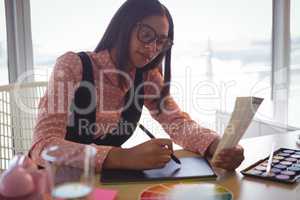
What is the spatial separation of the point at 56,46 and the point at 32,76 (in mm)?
198

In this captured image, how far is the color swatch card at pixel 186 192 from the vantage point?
2.91 ft

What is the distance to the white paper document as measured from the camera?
101 cm

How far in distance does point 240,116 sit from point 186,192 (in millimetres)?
262

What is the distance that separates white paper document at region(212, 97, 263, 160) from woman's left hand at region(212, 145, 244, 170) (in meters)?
0.03

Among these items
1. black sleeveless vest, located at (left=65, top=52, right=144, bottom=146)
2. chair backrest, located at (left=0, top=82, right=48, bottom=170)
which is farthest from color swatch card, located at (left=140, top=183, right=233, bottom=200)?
chair backrest, located at (left=0, top=82, right=48, bottom=170)

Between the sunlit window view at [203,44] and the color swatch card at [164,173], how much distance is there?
107cm

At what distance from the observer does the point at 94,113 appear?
1.32 metres

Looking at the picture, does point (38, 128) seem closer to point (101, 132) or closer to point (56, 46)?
point (101, 132)

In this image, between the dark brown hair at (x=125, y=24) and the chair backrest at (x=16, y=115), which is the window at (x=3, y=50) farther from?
the dark brown hair at (x=125, y=24)

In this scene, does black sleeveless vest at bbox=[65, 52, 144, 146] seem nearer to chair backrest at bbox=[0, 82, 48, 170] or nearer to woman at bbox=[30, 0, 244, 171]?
woman at bbox=[30, 0, 244, 171]

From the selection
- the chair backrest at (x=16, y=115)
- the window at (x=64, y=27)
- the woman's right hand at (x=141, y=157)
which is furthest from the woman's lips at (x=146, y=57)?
the window at (x=64, y=27)

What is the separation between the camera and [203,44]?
2201 mm

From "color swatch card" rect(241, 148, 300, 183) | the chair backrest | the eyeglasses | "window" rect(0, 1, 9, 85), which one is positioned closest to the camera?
"color swatch card" rect(241, 148, 300, 183)

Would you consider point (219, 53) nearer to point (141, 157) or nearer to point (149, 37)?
point (149, 37)
